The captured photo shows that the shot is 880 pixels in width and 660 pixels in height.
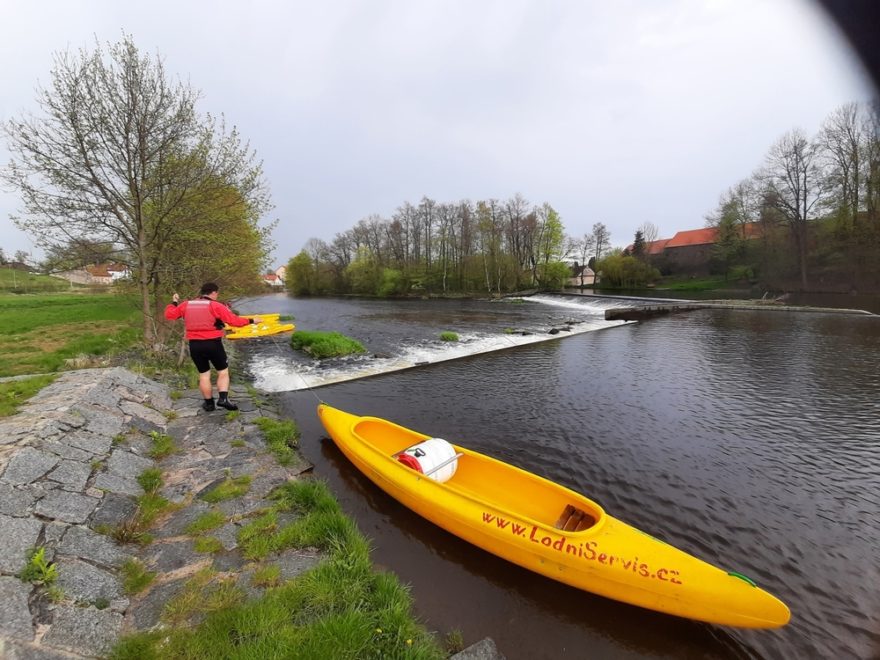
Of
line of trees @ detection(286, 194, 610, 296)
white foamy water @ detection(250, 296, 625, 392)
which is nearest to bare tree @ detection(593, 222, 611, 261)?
A: line of trees @ detection(286, 194, 610, 296)

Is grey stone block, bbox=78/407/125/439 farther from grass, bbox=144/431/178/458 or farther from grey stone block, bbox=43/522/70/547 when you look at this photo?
grey stone block, bbox=43/522/70/547

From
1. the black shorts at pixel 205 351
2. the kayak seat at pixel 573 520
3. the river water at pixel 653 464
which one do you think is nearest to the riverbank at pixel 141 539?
the river water at pixel 653 464

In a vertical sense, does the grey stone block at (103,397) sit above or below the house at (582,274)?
below

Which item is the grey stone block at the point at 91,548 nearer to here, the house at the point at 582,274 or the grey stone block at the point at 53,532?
the grey stone block at the point at 53,532

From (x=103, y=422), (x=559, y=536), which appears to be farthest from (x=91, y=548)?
(x=559, y=536)

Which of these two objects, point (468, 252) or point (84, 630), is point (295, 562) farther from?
point (468, 252)

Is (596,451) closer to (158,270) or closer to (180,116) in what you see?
(158,270)

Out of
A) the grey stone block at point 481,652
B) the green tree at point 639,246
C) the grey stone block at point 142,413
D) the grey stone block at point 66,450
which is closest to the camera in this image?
the grey stone block at point 481,652

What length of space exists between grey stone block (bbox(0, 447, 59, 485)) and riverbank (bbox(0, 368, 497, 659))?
0.06 feet

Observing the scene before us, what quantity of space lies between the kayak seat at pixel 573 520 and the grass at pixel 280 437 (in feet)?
15.6

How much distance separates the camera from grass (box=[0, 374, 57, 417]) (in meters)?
5.67

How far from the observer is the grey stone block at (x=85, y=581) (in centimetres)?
299

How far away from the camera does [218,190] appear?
10.5 m

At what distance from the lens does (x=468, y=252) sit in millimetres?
56031
